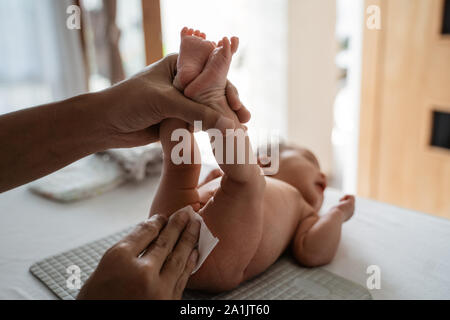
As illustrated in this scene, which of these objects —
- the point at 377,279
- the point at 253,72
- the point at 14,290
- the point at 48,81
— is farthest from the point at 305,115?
the point at 14,290

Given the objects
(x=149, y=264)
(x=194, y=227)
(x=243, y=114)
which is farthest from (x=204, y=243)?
(x=243, y=114)

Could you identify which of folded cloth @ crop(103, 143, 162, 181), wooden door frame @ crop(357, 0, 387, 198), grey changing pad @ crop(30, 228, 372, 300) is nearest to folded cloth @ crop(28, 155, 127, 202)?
folded cloth @ crop(103, 143, 162, 181)

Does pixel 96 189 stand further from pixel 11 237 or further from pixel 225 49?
pixel 225 49

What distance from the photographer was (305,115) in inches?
111

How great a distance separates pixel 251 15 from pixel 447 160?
1570 millimetres

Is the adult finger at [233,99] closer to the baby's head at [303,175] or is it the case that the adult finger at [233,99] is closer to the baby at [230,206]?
the baby at [230,206]

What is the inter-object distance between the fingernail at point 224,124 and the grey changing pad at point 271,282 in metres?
0.35

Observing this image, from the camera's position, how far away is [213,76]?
0.71 meters

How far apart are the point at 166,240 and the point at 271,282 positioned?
11.8 inches

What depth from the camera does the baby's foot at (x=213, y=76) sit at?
70 cm

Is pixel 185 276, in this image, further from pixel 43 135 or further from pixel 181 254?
pixel 43 135

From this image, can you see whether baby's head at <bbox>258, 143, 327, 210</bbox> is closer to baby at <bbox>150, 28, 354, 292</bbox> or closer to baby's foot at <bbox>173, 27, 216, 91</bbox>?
baby at <bbox>150, 28, 354, 292</bbox>
